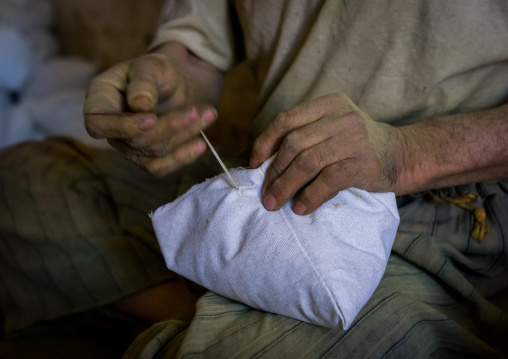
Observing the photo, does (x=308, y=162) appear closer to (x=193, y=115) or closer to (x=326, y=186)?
(x=326, y=186)

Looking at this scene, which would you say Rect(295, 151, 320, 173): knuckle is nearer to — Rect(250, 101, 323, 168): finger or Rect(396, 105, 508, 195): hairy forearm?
Rect(250, 101, 323, 168): finger

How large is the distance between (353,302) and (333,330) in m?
0.07

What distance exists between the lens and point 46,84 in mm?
1592

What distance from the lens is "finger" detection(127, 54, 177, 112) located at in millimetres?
696

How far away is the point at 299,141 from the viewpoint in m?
0.61

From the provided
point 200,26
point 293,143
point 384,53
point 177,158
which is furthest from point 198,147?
point 200,26

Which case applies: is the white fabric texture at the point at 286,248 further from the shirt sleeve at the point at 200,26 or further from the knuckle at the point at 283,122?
the shirt sleeve at the point at 200,26

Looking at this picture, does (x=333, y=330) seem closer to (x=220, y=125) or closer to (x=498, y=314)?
(x=498, y=314)

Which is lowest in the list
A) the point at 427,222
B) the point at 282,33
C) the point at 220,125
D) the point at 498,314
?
the point at 498,314

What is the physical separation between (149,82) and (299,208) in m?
0.31

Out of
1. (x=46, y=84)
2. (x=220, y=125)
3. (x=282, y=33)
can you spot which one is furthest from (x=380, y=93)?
(x=46, y=84)

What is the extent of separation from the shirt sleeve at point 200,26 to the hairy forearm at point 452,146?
19.5 inches

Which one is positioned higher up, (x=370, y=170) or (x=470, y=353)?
(x=370, y=170)

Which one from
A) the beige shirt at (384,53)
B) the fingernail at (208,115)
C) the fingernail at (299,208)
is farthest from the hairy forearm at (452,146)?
the fingernail at (208,115)
